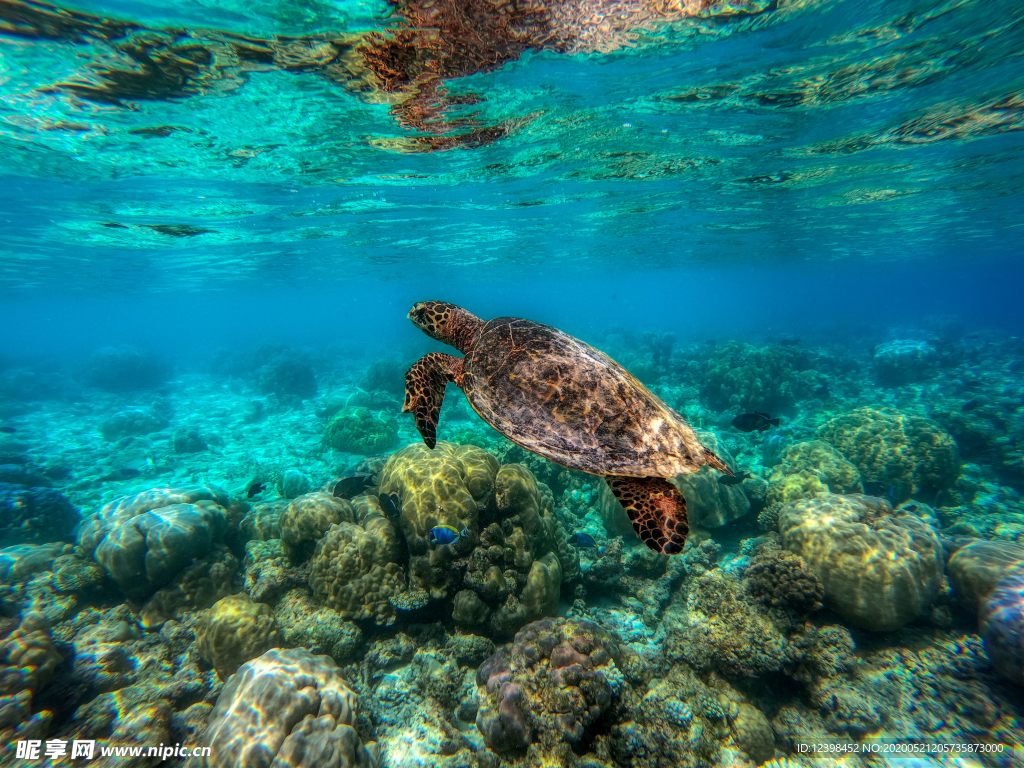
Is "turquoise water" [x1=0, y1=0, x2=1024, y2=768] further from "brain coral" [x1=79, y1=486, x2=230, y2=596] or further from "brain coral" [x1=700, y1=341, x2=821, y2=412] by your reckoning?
"brain coral" [x1=700, y1=341, x2=821, y2=412]

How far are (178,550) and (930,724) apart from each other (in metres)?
11.6

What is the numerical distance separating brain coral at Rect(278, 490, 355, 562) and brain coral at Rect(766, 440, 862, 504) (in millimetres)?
Result: 9477

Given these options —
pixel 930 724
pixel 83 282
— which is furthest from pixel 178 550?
pixel 83 282

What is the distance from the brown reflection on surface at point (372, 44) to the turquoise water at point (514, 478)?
0.08 meters

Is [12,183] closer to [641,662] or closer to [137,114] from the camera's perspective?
[137,114]

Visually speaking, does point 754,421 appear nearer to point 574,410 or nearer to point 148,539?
point 574,410

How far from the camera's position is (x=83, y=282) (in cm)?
3550

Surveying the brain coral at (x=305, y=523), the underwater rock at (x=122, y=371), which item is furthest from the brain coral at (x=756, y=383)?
the underwater rock at (x=122, y=371)

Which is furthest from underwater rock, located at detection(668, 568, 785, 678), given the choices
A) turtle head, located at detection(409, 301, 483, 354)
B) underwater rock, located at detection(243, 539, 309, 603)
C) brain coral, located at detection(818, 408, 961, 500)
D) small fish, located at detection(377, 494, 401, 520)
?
brain coral, located at detection(818, 408, 961, 500)

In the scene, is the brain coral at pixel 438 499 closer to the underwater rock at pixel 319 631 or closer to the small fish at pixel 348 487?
the small fish at pixel 348 487

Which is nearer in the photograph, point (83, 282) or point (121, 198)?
point (121, 198)

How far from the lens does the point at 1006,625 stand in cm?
500

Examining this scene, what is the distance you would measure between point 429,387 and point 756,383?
17614mm

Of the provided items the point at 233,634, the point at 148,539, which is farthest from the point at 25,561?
the point at 233,634
